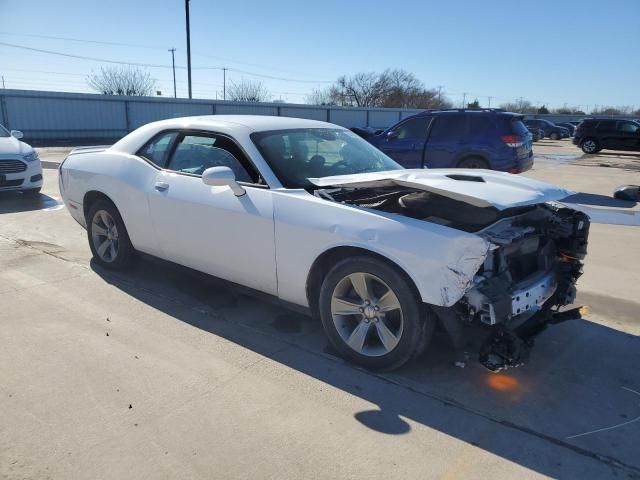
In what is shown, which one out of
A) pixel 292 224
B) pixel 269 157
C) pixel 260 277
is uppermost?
pixel 269 157

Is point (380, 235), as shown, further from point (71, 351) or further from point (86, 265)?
point (86, 265)

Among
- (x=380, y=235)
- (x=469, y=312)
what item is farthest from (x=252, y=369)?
(x=469, y=312)

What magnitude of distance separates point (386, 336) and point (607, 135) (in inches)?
1064

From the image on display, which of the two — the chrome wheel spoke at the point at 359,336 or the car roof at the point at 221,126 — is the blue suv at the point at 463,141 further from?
the chrome wheel spoke at the point at 359,336

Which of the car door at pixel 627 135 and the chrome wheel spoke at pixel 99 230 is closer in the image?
the chrome wheel spoke at pixel 99 230

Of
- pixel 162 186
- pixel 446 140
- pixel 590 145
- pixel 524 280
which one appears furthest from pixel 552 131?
pixel 162 186

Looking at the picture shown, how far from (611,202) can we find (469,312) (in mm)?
9342

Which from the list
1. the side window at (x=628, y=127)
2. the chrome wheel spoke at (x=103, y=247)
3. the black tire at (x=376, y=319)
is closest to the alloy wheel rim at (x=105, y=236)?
the chrome wheel spoke at (x=103, y=247)

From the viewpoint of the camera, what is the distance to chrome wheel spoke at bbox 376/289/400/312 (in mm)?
3255

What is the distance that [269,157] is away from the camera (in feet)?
13.2

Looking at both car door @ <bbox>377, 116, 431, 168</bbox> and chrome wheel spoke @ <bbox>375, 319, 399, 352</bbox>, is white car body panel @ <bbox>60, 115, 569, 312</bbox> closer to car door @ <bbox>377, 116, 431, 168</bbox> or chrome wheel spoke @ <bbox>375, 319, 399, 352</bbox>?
chrome wheel spoke @ <bbox>375, 319, 399, 352</bbox>

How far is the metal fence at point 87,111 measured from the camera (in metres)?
25.4

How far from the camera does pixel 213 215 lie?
4.07m

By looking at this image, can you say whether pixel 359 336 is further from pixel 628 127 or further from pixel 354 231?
pixel 628 127
